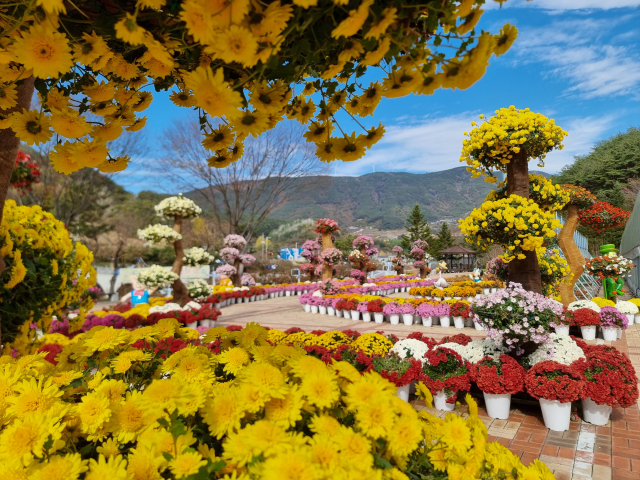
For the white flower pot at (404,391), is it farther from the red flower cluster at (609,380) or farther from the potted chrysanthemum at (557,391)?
the red flower cluster at (609,380)

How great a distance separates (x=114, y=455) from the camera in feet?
2.86

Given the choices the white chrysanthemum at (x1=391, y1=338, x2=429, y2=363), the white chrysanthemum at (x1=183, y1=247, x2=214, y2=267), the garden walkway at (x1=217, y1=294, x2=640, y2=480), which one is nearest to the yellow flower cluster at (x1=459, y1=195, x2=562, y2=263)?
the white chrysanthemum at (x1=391, y1=338, x2=429, y2=363)

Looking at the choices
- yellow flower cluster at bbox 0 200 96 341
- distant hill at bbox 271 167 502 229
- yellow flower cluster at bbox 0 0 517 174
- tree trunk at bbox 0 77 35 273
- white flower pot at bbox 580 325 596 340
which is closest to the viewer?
yellow flower cluster at bbox 0 0 517 174

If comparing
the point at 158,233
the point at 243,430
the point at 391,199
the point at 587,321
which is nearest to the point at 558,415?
the point at 243,430

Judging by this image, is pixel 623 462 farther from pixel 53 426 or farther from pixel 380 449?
pixel 53 426

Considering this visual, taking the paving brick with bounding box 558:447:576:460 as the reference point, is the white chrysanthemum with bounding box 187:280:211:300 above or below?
above

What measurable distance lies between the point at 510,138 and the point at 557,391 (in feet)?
12.5

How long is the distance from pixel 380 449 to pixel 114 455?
610 millimetres

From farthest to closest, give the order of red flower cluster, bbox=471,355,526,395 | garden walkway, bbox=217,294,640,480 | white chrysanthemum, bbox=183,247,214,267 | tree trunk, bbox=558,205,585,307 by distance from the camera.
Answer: white chrysanthemum, bbox=183,247,214,267 → tree trunk, bbox=558,205,585,307 → red flower cluster, bbox=471,355,526,395 → garden walkway, bbox=217,294,640,480

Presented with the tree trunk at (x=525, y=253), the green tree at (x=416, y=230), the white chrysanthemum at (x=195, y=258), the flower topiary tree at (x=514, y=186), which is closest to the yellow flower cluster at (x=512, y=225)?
the flower topiary tree at (x=514, y=186)

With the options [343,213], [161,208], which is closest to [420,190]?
[343,213]

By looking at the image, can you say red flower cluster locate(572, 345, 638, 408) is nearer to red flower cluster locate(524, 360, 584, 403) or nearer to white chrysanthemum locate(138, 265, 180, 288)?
red flower cluster locate(524, 360, 584, 403)

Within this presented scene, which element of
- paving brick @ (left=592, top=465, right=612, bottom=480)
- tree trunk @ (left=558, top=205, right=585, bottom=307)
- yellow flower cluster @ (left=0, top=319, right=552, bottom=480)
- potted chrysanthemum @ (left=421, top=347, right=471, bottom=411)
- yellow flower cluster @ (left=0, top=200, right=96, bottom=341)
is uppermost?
yellow flower cluster @ (left=0, top=200, right=96, bottom=341)

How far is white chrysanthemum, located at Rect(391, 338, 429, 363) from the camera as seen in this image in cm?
436
